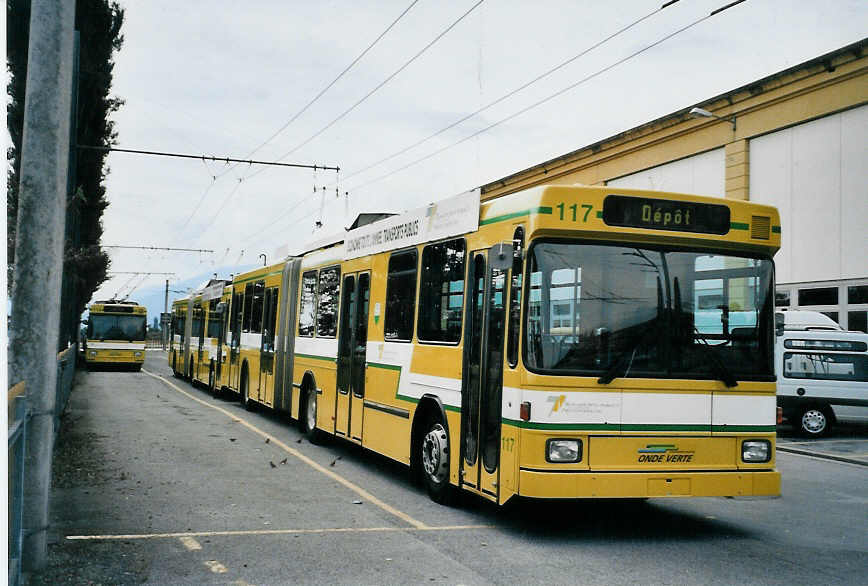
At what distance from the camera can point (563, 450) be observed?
24.4ft

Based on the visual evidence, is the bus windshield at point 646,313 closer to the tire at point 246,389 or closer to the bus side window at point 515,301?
the bus side window at point 515,301

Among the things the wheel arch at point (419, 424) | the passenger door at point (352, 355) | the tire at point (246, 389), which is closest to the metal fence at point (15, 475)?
the wheel arch at point (419, 424)

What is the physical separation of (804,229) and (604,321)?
17.4m

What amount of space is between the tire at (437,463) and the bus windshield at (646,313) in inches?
77.9

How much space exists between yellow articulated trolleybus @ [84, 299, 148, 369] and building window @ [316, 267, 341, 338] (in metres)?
25.4

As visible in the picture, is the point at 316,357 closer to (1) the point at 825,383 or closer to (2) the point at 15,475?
(2) the point at 15,475

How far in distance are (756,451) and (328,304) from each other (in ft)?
24.2

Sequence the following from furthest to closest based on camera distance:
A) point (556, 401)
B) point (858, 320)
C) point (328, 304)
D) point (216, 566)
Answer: point (858, 320) < point (328, 304) < point (556, 401) < point (216, 566)

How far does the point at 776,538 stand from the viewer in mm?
8219

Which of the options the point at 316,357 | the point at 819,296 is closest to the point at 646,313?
the point at 316,357

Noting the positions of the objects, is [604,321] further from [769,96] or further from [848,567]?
[769,96]

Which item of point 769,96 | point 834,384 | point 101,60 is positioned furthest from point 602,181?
point 101,60

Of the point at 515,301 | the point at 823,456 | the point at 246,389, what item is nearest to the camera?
the point at 515,301

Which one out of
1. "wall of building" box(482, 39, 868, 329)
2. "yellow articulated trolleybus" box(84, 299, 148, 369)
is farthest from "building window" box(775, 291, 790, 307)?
"yellow articulated trolleybus" box(84, 299, 148, 369)
